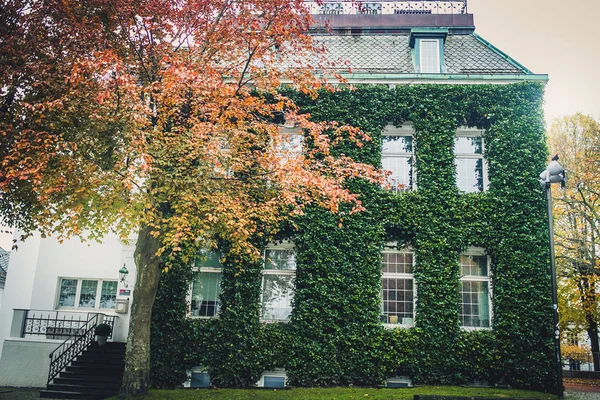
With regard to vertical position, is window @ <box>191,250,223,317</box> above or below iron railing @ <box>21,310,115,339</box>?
above

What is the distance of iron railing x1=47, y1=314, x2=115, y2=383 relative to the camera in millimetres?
14992

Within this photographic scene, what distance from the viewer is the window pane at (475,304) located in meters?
15.4

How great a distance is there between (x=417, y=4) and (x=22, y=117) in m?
14.9

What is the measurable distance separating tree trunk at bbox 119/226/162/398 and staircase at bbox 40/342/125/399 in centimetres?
206

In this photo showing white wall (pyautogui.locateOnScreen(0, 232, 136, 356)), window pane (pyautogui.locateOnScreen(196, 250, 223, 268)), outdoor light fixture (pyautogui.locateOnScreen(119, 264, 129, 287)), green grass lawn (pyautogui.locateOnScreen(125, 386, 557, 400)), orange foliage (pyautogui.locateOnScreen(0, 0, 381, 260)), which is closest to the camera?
orange foliage (pyautogui.locateOnScreen(0, 0, 381, 260))

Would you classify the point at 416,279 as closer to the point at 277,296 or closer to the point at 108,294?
the point at 277,296

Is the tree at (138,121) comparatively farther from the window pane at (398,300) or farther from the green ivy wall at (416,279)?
the window pane at (398,300)

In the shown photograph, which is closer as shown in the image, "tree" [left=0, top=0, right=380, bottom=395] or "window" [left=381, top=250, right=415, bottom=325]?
"tree" [left=0, top=0, right=380, bottom=395]

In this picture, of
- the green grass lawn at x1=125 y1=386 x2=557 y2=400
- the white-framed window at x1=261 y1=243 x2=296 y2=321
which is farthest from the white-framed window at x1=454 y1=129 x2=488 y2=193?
the green grass lawn at x1=125 y1=386 x2=557 y2=400

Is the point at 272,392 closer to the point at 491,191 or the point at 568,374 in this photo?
the point at 491,191

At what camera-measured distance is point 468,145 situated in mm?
16906

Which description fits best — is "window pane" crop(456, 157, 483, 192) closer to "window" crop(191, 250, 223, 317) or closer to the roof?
the roof

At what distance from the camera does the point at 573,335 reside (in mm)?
28406

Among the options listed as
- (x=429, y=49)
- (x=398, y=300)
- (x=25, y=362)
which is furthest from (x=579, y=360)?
(x=25, y=362)
